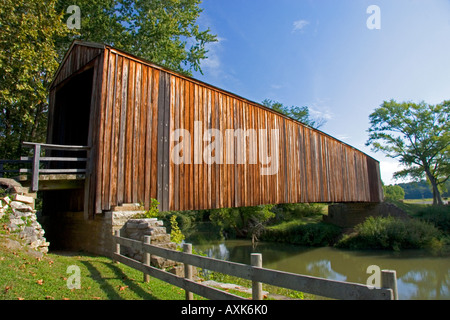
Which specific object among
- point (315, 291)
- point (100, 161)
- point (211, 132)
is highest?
point (211, 132)

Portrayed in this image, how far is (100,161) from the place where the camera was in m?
6.71

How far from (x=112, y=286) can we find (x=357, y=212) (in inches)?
784

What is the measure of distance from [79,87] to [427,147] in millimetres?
29462

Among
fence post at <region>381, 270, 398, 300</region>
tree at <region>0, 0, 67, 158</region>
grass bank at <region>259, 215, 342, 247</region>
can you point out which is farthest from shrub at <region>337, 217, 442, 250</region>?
tree at <region>0, 0, 67, 158</region>

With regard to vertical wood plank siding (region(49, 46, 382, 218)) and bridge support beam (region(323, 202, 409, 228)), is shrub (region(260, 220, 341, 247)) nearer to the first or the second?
bridge support beam (region(323, 202, 409, 228))

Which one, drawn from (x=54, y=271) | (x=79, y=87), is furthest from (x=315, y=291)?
(x=79, y=87)

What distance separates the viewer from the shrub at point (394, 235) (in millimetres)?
16297

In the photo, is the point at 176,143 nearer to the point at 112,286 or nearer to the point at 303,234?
the point at 112,286

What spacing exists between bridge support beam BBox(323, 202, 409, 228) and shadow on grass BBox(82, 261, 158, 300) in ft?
60.7

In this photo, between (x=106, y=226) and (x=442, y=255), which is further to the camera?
(x=442, y=255)

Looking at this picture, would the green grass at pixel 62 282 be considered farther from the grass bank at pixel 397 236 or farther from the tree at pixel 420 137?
the tree at pixel 420 137

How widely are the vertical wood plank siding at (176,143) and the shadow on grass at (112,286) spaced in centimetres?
162

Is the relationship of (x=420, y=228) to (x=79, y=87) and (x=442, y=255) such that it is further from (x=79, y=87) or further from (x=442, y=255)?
(x=79, y=87)

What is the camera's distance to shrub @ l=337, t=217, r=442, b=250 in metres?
16.3
